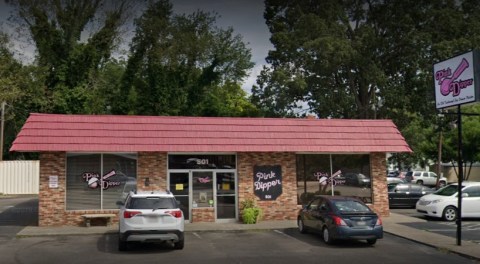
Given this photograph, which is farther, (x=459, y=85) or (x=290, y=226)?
(x=290, y=226)

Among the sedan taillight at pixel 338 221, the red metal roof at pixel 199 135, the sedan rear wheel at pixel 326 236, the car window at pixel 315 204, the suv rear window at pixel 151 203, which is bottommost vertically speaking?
the sedan rear wheel at pixel 326 236

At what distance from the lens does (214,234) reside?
1752 cm

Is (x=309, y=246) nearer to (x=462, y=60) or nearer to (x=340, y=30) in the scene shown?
(x=462, y=60)

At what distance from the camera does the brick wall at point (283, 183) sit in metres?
20.7

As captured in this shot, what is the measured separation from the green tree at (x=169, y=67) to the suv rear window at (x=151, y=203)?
2815cm

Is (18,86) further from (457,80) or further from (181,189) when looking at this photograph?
(457,80)

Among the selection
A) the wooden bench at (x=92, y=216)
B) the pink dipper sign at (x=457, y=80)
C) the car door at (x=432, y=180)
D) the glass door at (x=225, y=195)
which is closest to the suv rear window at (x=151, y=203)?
the wooden bench at (x=92, y=216)

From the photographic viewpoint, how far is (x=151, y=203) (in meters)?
13.8

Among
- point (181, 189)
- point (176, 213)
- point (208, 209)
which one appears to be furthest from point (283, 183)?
point (176, 213)

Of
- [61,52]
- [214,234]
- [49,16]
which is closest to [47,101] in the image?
[61,52]

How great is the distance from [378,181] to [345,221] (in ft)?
25.9

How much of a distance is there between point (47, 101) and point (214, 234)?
24.6 meters

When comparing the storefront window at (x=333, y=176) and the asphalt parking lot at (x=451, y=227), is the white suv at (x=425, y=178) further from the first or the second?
the storefront window at (x=333, y=176)

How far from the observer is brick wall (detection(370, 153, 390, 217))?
869 inches
